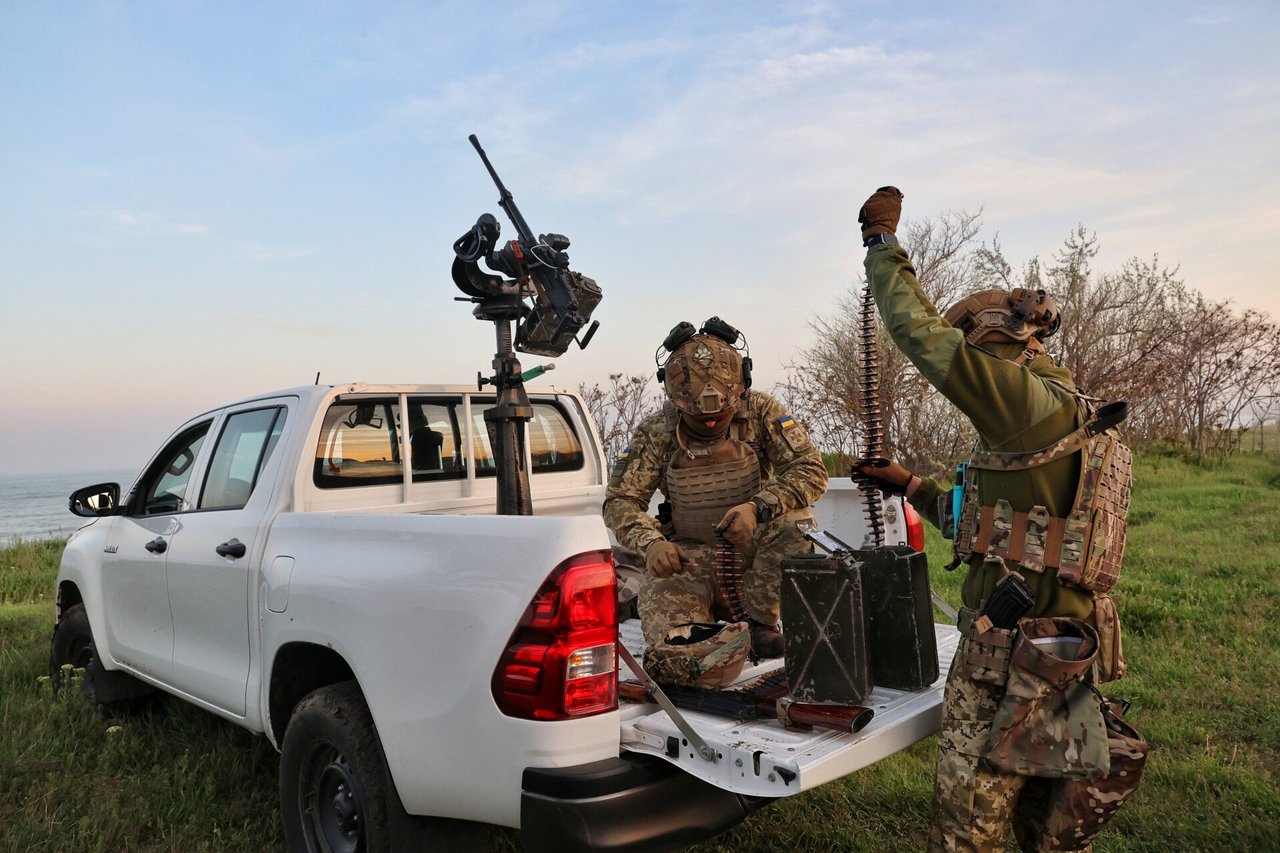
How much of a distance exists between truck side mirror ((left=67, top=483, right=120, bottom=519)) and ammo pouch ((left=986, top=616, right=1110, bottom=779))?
4054mm

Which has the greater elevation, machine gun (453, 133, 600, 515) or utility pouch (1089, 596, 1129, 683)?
machine gun (453, 133, 600, 515)

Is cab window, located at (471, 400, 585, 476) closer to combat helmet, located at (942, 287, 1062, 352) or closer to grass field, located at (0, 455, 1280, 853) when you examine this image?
grass field, located at (0, 455, 1280, 853)

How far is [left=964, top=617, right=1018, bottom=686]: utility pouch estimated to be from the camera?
7.88ft

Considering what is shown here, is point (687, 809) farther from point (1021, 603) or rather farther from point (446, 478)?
point (446, 478)

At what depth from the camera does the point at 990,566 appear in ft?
8.52

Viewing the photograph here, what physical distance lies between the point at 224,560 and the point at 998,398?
2.79 m

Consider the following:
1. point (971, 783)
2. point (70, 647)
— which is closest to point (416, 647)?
point (971, 783)

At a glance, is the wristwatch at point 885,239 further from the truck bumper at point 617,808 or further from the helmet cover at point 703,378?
the truck bumper at point 617,808

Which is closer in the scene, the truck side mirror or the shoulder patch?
the shoulder patch

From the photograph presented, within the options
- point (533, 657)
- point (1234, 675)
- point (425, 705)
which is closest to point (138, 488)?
point (425, 705)

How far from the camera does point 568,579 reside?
2.16 meters

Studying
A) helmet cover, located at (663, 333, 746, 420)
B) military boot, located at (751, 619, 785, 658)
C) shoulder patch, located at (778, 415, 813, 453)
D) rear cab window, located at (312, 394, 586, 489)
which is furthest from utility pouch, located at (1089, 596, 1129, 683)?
rear cab window, located at (312, 394, 586, 489)

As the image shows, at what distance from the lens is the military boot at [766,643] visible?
→ 3.42 meters

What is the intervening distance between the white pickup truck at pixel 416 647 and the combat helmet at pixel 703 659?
9.0 inches
